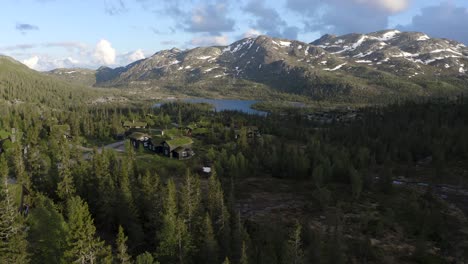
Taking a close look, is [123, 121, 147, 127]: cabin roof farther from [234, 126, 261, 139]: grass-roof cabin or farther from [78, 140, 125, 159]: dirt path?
[234, 126, 261, 139]: grass-roof cabin

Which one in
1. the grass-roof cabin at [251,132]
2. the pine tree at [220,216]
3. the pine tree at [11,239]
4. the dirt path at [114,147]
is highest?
the pine tree at [11,239]

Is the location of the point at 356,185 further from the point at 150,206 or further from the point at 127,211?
the point at 127,211

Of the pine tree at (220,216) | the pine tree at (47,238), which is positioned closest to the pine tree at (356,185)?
the pine tree at (220,216)

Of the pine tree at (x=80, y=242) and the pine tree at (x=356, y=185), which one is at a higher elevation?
the pine tree at (x=80, y=242)

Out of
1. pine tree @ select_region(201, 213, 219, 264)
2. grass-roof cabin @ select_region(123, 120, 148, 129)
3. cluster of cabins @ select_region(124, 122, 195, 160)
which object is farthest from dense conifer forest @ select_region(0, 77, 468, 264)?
grass-roof cabin @ select_region(123, 120, 148, 129)

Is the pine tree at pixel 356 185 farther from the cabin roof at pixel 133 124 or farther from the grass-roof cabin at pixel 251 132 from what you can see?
the cabin roof at pixel 133 124

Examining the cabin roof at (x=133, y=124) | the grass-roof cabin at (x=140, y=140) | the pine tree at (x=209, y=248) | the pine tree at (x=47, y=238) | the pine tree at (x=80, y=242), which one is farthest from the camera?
the cabin roof at (x=133, y=124)

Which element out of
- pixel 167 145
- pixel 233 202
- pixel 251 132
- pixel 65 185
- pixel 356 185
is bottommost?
pixel 356 185

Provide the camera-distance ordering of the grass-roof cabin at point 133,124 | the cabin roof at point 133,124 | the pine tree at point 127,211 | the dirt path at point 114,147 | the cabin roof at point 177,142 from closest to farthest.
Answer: the pine tree at point 127,211, the cabin roof at point 177,142, the dirt path at point 114,147, the grass-roof cabin at point 133,124, the cabin roof at point 133,124

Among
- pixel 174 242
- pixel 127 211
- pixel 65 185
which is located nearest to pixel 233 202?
pixel 127 211

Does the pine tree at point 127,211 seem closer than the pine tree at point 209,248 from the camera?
No

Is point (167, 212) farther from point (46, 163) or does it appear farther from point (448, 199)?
point (448, 199)
